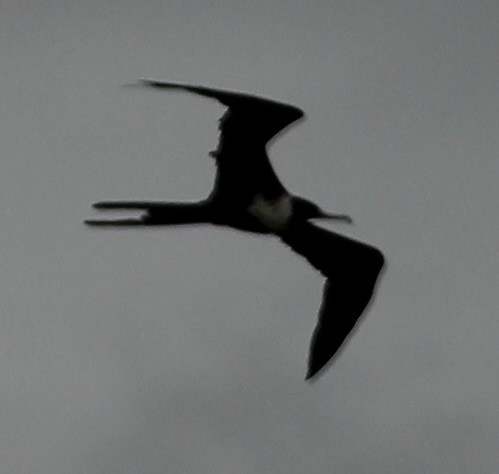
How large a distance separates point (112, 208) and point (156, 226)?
1.66ft

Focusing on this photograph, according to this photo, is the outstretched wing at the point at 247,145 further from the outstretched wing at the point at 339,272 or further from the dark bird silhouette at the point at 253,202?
the outstretched wing at the point at 339,272

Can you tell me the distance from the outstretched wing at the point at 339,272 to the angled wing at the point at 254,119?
190 cm

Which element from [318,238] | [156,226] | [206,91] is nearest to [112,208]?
[156,226]

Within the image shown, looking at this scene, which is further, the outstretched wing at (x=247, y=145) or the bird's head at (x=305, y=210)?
the bird's head at (x=305, y=210)

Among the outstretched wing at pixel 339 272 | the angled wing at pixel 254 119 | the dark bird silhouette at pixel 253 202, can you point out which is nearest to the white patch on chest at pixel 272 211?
the dark bird silhouette at pixel 253 202

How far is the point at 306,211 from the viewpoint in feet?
48.6

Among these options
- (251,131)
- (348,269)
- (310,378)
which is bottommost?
(310,378)

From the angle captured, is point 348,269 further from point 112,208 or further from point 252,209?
point 112,208

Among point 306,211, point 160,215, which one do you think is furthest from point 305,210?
point 160,215

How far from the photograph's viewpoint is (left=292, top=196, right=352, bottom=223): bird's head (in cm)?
1480

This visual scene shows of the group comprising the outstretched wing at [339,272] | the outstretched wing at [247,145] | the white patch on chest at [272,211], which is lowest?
the outstretched wing at [339,272]

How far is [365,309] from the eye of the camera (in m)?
16.3

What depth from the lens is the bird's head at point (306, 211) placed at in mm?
14797

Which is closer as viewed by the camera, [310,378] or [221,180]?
[221,180]
